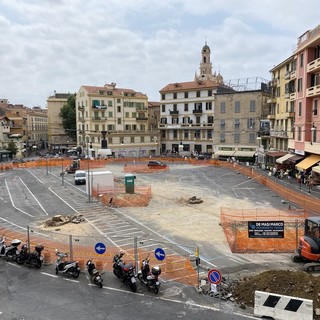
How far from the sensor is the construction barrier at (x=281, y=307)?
11438 millimetres

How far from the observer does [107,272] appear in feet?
52.9

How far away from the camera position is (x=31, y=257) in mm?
16859

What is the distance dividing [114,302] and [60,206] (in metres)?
18.9

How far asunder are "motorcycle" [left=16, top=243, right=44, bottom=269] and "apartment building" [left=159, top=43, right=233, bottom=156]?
192 feet

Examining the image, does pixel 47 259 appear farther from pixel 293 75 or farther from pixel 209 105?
pixel 209 105

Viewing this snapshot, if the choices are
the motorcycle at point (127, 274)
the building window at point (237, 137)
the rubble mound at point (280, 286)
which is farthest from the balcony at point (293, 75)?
the motorcycle at point (127, 274)

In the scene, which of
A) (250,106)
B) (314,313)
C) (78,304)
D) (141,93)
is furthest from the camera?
(141,93)

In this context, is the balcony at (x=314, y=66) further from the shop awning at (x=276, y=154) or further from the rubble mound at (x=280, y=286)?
the rubble mound at (x=280, y=286)

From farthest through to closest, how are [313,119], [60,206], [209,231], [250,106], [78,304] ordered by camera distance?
[250,106], [313,119], [60,206], [209,231], [78,304]

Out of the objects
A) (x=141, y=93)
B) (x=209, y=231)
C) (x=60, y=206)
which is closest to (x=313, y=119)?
(x=209, y=231)

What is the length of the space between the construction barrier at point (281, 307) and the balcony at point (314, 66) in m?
31.3

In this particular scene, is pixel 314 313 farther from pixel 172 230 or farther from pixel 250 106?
pixel 250 106

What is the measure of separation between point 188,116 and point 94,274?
224 feet

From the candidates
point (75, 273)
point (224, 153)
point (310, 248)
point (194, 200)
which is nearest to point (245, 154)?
point (224, 153)
